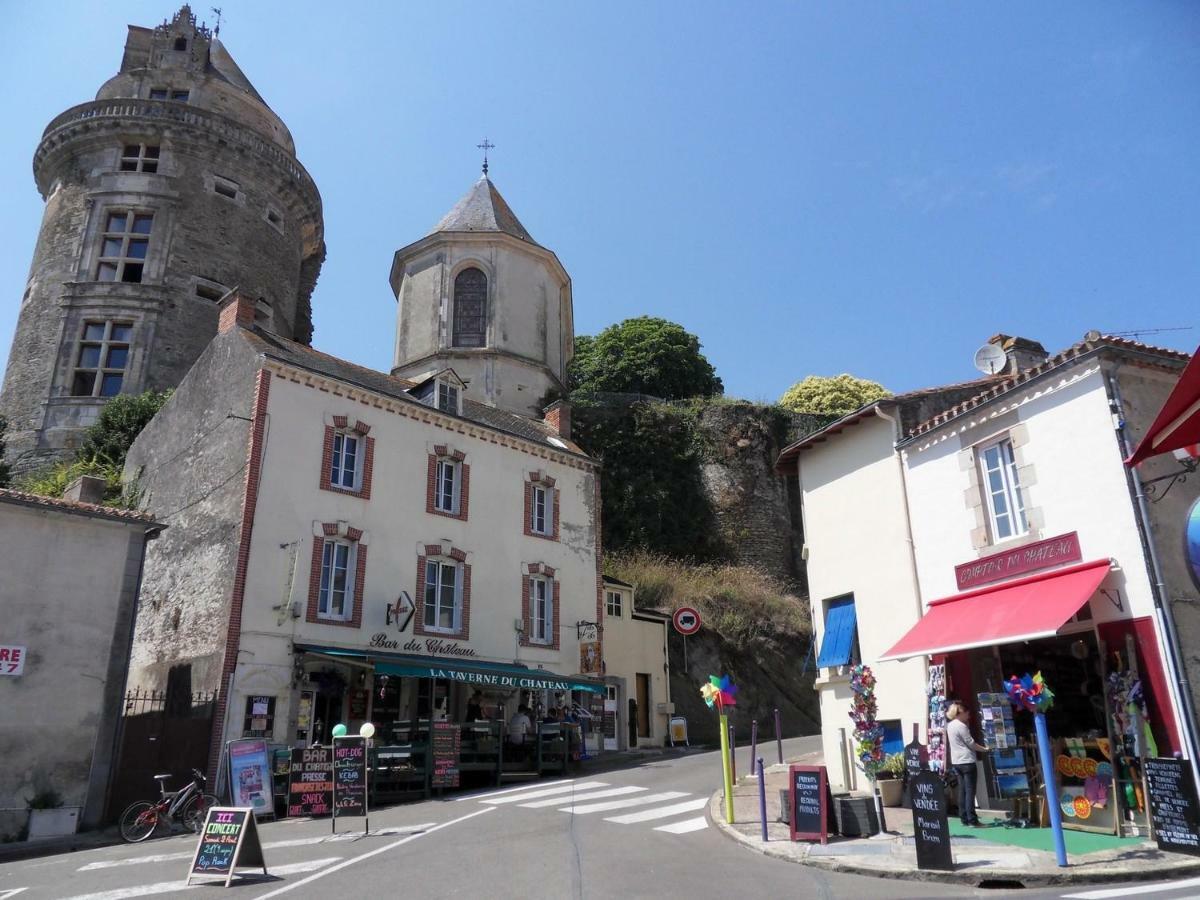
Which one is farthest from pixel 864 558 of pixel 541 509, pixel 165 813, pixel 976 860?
pixel 165 813

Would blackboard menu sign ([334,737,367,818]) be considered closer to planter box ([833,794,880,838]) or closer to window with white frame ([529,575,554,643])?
planter box ([833,794,880,838])

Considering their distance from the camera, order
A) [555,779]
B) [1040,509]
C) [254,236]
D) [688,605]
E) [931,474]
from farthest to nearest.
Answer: [254,236], [688,605], [555,779], [931,474], [1040,509]

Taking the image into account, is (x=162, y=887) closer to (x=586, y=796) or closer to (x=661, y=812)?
(x=661, y=812)

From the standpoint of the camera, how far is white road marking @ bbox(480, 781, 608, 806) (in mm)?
14006

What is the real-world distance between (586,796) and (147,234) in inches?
1189

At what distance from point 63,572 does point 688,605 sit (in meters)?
18.5

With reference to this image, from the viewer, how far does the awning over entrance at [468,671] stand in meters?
16.9

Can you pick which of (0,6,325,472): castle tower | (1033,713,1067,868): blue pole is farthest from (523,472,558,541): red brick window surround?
(0,6,325,472): castle tower

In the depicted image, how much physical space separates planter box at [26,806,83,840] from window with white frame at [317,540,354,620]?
5.36 metres

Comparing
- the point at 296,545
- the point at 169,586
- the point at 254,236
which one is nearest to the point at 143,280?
the point at 254,236

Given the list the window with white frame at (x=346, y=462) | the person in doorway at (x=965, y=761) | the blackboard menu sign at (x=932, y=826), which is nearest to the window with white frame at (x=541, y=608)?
the window with white frame at (x=346, y=462)

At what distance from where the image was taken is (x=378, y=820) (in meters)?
12.7

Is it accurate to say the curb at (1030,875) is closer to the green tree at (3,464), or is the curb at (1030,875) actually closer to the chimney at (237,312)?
the chimney at (237,312)

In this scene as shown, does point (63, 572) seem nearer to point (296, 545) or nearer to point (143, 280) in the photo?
point (296, 545)
